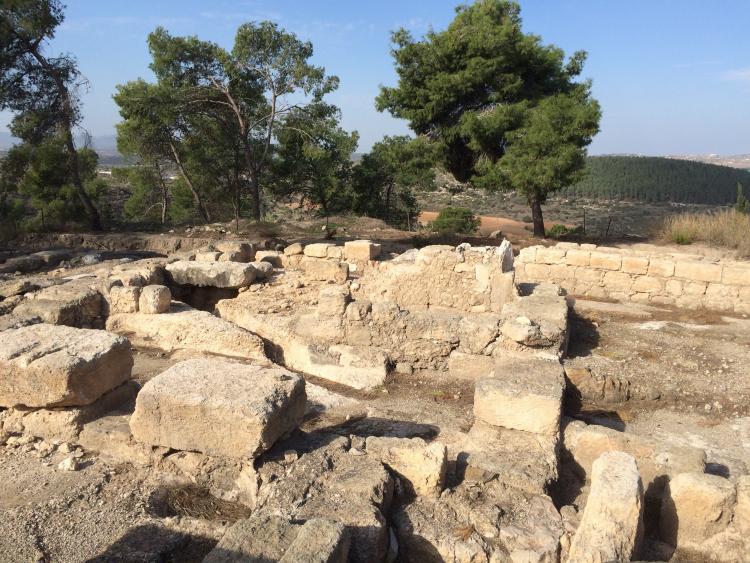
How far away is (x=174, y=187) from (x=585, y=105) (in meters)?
17.5

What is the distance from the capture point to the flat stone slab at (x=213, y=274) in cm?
825

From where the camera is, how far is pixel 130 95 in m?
15.9

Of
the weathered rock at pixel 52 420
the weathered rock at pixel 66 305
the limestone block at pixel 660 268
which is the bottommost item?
the weathered rock at pixel 52 420

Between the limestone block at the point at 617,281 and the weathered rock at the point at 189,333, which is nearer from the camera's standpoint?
the weathered rock at the point at 189,333

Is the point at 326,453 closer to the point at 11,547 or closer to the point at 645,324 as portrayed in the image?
the point at 11,547

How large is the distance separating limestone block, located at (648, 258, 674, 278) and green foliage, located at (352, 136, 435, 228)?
8.32m

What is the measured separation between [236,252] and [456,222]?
1353 centimetres

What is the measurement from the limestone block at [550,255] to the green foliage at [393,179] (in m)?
7.04

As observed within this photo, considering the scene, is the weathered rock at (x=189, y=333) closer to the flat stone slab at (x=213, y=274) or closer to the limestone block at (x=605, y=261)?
the flat stone slab at (x=213, y=274)

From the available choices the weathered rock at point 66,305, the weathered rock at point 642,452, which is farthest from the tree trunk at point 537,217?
the weathered rock at point 642,452

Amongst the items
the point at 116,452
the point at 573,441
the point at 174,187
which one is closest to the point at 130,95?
the point at 174,187

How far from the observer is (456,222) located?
22.1 meters

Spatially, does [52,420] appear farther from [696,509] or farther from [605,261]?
[605,261]

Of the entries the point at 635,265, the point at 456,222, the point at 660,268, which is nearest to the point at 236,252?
the point at 635,265
